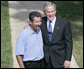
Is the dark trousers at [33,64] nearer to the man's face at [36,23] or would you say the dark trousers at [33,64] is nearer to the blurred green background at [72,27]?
the man's face at [36,23]

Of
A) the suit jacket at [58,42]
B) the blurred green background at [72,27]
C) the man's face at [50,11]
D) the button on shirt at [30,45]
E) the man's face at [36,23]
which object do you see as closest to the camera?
the man's face at [36,23]

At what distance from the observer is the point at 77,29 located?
1436 cm

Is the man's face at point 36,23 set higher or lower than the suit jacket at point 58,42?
higher

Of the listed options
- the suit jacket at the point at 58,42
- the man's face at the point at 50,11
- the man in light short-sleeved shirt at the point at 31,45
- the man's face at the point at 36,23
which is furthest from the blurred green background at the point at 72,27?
the man's face at the point at 36,23

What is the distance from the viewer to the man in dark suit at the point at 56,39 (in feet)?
24.5

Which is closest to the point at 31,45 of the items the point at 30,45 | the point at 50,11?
the point at 30,45

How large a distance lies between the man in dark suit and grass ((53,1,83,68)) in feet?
11.4

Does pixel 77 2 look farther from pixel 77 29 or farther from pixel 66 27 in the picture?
pixel 66 27

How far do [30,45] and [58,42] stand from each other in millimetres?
769

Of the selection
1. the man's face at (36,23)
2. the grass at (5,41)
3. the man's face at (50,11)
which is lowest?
the grass at (5,41)

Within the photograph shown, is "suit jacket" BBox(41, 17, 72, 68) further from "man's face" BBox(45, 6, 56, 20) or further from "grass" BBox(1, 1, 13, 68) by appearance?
"grass" BBox(1, 1, 13, 68)

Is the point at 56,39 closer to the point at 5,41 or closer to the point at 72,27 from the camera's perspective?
the point at 5,41

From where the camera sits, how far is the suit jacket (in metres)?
7.46

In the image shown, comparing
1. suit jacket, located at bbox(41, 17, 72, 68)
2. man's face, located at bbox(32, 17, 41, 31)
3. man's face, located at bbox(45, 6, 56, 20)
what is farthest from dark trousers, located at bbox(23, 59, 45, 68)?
man's face, located at bbox(45, 6, 56, 20)
